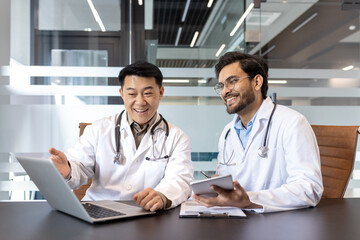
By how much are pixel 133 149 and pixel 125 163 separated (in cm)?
8

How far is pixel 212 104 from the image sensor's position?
3420mm

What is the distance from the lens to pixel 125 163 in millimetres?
1861

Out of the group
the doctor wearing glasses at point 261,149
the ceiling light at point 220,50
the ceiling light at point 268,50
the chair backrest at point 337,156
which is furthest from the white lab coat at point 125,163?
the ceiling light at point 268,50

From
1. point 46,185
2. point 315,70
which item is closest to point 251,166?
point 46,185

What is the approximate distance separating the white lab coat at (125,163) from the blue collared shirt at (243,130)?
0.30 meters

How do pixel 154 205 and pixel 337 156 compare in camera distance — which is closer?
pixel 154 205

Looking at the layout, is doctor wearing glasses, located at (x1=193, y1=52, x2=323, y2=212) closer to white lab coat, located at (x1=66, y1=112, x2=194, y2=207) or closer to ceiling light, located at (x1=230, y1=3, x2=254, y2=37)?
white lab coat, located at (x1=66, y1=112, x2=194, y2=207)

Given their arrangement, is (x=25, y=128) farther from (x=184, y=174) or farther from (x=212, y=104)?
(x=184, y=174)

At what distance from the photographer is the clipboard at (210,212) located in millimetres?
1191

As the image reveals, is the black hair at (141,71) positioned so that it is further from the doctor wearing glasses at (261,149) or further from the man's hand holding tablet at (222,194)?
the man's hand holding tablet at (222,194)

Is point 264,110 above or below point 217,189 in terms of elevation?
above

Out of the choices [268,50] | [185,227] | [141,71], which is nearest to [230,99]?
[141,71]

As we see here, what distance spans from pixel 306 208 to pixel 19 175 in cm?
279

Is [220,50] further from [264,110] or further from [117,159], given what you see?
[117,159]
